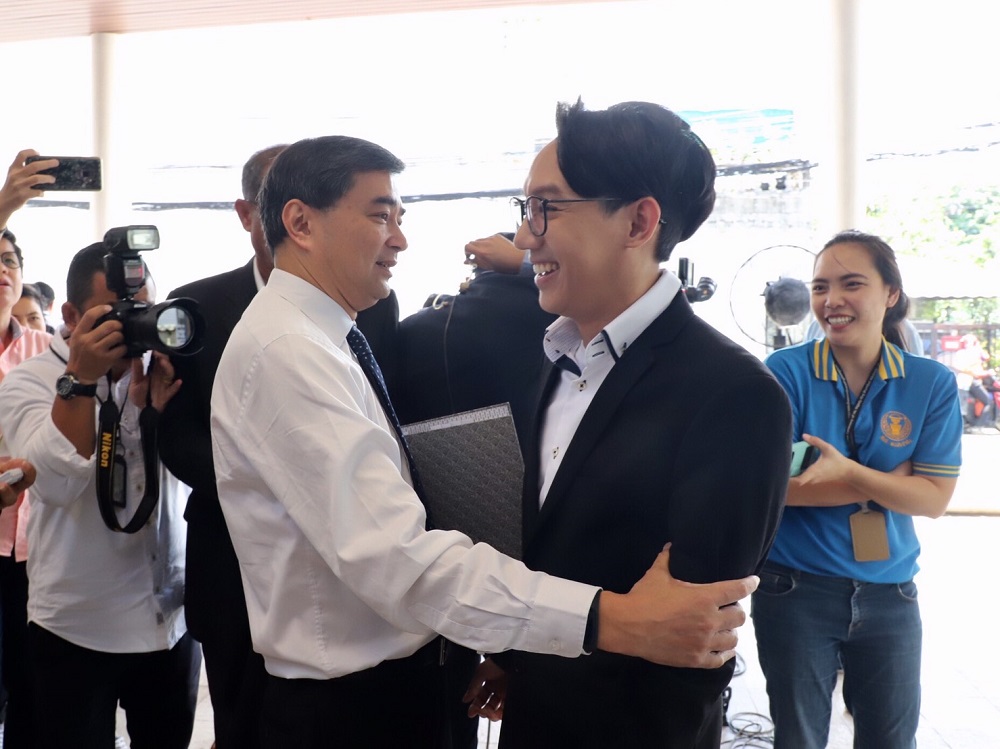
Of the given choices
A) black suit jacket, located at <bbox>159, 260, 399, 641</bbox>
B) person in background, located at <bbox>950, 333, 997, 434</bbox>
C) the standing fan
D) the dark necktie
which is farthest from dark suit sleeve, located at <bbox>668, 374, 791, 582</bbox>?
person in background, located at <bbox>950, 333, 997, 434</bbox>

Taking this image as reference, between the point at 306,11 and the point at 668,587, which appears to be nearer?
the point at 668,587

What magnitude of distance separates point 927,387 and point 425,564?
1.50m

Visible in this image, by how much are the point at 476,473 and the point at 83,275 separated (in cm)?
121

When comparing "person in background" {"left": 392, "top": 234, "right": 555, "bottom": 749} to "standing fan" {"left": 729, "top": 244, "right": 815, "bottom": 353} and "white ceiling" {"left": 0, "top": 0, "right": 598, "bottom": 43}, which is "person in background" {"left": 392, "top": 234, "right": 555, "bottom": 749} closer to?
"standing fan" {"left": 729, "top": 244, "right": 815, "bottom": 353}

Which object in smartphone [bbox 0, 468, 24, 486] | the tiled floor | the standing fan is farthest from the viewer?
the standing fan

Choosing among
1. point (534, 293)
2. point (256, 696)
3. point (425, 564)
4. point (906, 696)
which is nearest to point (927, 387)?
point (906, 696)

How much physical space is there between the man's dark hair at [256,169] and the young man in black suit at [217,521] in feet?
0.33

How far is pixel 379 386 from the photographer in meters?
1.55

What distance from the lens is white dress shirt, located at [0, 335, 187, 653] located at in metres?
2.02

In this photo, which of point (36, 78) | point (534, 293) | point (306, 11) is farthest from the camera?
point (36, 78)

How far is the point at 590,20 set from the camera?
22.8 ft

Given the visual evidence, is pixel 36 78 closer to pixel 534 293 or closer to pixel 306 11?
pixel 306 11

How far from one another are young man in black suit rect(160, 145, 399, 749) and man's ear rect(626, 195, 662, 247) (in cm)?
77

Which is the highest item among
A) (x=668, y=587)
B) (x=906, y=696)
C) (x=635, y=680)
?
(x=668, y=587)
